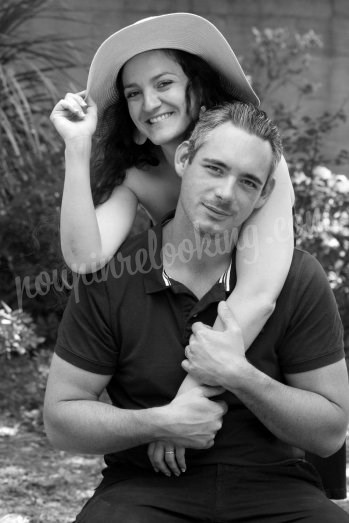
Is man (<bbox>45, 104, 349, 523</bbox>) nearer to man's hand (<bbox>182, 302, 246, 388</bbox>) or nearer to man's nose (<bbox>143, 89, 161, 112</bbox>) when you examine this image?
man's hand (<bbox>182, 302, 246, 388</bbox>)

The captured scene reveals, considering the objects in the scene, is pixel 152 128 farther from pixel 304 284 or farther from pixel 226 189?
pixel 304 284

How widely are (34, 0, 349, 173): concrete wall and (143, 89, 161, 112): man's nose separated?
13.8ft

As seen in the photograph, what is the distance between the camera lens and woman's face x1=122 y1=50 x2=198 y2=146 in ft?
9.55

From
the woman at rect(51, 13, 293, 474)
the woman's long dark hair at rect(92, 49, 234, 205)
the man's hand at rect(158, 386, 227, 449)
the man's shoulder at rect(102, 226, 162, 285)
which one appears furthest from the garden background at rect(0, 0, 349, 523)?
the man's hand at rect(158, 386, 227, 449)

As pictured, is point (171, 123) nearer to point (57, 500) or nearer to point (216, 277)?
point (216, 277)

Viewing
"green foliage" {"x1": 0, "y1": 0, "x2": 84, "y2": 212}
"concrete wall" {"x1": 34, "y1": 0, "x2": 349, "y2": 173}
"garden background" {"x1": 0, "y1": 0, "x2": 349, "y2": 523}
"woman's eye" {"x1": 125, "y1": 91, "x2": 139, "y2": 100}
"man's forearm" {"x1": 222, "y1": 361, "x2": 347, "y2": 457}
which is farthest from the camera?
"concrete wall" {"x1": 34, "y1": 0, "x2": 349, "y2": 173}

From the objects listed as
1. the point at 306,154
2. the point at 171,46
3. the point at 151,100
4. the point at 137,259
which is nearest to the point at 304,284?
the point at 137,259

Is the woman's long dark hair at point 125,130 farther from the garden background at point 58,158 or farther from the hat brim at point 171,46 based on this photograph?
the garden background at point 58,158

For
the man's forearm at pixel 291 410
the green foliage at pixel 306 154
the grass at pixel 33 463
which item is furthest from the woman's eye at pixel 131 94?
the green foliage at pixel 306 154

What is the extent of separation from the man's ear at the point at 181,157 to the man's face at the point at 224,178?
6 cm

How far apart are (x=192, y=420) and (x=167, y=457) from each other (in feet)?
0.42

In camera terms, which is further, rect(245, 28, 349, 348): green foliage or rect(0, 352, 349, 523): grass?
rect(245, 28, 349, 348): green foliage

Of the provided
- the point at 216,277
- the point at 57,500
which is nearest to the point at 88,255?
the point at 216,277

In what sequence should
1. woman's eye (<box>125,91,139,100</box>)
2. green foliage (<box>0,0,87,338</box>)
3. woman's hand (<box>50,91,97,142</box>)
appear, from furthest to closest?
green foliage (<box>0,0,87,338</box>) → woman's eye (<box>125,91,139,100</box>) → woman's hand (<box>50,91,97,142</box>)
